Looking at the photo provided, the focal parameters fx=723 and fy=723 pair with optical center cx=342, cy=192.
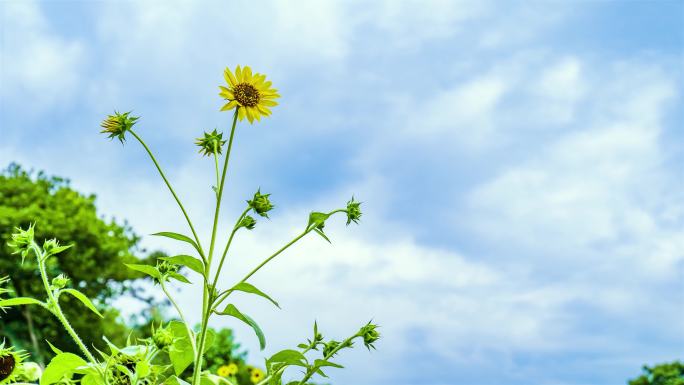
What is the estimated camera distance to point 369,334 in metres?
2.20

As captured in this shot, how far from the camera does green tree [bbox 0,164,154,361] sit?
1080 centimetres

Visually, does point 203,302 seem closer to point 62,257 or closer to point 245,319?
point 245,319

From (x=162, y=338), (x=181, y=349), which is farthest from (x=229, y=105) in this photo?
(x=162, y=338)

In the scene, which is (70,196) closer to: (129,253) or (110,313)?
(129,253)

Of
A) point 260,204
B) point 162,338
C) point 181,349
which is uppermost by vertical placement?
point 260,204

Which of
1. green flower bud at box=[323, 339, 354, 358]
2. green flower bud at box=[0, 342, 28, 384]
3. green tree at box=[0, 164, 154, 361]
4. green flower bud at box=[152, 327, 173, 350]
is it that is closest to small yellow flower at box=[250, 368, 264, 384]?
green tree at box=[0, 164, 154, 361]

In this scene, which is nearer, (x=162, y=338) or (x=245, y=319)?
(x=162, y=338)

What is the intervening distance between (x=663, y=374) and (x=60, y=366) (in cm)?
1059

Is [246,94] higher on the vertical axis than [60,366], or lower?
higher

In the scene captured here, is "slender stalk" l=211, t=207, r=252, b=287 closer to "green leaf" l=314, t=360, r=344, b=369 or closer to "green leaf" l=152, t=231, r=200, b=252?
"green leaf" l=152, t=231, r=200, b=252

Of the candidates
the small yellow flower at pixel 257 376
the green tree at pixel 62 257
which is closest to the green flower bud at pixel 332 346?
the small yellow flower at pixel 257 376

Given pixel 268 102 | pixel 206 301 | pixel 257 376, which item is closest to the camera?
pixel 206 301

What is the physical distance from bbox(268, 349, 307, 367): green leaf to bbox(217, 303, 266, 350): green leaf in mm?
53

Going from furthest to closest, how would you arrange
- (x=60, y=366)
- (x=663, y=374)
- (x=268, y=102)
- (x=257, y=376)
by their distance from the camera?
1. (x=663, y=374)
2. (x=257, y=376)
3. (x=268, y=102)
4. (x=60, y=366)
